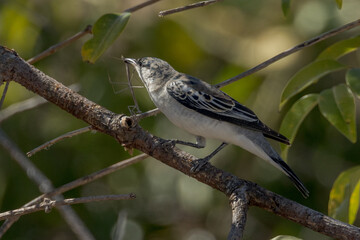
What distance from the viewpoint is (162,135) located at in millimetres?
4574

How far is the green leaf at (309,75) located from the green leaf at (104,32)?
1.06 m

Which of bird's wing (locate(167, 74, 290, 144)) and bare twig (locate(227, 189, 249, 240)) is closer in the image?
bare twig (locate(227, 189, 249, 240))

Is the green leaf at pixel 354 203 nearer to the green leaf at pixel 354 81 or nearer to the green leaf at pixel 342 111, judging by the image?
the green leaf at pixel 342 111

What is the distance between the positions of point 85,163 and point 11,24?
1310 mm

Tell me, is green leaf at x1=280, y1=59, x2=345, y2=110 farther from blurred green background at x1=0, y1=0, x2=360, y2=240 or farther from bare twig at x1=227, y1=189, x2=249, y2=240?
blurred green background at x1=0, y1=0, x2=360, y2=240

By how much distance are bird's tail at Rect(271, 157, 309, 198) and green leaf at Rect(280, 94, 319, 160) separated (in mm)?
236

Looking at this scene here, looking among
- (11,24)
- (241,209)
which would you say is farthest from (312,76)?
(11,24)

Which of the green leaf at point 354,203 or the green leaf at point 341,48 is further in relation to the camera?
the green leaf at point 341,48

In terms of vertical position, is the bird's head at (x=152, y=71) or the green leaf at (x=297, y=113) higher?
the bird's head at (x=152, y=71)

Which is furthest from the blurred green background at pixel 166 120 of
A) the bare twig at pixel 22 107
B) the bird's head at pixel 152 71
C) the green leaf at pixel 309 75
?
the green leaf at pixel 309 75

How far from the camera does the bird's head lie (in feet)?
13.3

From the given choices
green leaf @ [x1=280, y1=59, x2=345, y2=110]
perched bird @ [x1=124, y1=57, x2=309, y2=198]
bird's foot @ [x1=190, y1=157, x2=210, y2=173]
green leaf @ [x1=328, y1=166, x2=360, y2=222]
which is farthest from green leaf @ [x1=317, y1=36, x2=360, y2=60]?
bird's foot @ [x1=190, y1=157, x2=210, y2=173]

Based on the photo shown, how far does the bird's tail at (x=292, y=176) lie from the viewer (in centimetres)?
328

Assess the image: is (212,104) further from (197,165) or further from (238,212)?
(238,212)
